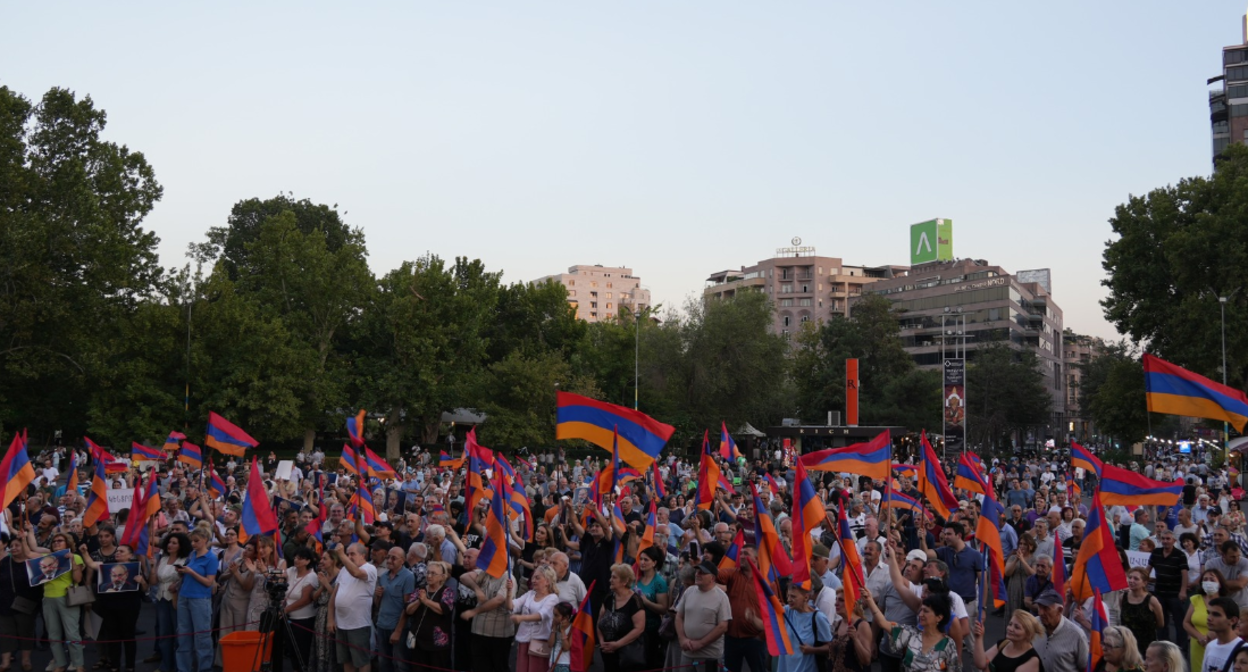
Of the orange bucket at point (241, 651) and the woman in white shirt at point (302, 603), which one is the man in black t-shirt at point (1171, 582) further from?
the orange bucket at point (241, 651)

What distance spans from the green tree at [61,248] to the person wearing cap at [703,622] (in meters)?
39.6

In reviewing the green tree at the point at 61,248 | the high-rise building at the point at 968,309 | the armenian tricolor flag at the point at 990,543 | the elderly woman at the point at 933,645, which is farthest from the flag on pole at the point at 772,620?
the high-rise building at the point at 968,309

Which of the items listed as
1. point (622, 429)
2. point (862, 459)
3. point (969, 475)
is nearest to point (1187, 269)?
point (969, 475)

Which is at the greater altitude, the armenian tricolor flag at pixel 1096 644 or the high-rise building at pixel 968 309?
the high-rise building at pixel 968 309

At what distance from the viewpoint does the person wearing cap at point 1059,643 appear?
7.49 metres

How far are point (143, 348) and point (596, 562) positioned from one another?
42153 mm

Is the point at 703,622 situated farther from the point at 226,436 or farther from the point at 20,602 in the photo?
the point at 226,436

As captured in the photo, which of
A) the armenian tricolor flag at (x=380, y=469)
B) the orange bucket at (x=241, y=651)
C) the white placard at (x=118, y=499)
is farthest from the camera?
the armenian tricolor flag at (x=380, y=469)

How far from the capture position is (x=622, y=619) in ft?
29.1

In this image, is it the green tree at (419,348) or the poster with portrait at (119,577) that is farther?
the green tree at (419,348)

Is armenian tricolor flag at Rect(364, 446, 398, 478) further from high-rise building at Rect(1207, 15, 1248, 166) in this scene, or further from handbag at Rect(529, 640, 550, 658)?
high-rise building at Rect(1207, 15, 1248, 166)

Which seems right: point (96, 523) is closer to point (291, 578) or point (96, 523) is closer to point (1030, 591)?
point (291, 578)

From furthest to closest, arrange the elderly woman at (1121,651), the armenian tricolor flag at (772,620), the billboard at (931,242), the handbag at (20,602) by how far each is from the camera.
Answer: the billboard at (931,242) → the handbag at (20,602) → the armenian tricolor flag at (772,620) → the elderly woman at (1121,651)

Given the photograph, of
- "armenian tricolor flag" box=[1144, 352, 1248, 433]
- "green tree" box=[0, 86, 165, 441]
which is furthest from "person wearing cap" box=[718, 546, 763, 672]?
"green tree" box=[0, 86, 165, 441]
